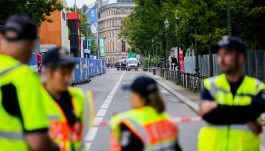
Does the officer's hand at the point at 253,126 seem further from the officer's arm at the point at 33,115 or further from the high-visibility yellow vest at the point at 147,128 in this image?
the officer's arm at the point at 33,115

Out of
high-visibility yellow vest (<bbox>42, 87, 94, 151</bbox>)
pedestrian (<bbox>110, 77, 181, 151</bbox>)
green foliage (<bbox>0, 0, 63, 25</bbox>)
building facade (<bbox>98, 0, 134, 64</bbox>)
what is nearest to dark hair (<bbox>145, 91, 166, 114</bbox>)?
pedestrian (<bbox>110, 77, 181, 151</bbox>)

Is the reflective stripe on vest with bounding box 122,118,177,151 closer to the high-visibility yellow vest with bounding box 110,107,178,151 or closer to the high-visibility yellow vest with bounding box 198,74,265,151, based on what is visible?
the high-visibility yellow vest with bounding box 110,107,178,151

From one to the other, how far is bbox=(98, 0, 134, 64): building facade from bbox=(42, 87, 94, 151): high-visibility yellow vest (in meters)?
176

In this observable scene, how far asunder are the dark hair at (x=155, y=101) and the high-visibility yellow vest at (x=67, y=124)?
0.69 metres

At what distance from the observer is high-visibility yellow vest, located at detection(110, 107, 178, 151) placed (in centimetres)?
374

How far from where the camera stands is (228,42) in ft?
14.9

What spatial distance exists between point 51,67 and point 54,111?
307 mm

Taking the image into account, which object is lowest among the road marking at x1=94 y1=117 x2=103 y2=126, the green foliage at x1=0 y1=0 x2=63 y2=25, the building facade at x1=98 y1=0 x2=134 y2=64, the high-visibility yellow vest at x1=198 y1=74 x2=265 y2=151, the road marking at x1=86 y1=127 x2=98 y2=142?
the road marking at x1=94 y1=117 x2=103 y2=126

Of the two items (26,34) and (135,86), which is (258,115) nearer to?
(135,86)

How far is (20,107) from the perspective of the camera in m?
3.29

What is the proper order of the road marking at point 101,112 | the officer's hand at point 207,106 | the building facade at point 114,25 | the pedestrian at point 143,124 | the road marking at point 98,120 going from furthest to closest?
the building facade at point 114,25 < the road marking at point 101,112 < the road marking at point 98,120 < the officer's hand at point 207,106 < the pedestrian at point 143,124

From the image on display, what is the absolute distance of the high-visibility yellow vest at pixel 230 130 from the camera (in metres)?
4.59

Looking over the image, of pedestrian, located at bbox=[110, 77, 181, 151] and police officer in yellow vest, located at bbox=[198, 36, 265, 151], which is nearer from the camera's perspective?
pedestrian, located at bbox=[110, 77, 181, 151]

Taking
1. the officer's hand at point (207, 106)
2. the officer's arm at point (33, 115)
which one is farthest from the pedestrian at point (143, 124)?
the officer's hand at point (207, 106)
